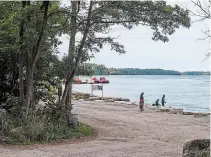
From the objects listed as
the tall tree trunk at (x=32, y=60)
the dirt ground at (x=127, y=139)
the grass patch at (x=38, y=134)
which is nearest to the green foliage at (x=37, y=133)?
the grass patch at (x=38, y=134)

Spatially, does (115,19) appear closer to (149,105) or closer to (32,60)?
(32,60)

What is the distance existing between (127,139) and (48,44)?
4684 millimetres

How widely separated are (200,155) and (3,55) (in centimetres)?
1055

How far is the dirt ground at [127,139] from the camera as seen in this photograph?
11609 mm

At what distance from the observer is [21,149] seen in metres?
12.0

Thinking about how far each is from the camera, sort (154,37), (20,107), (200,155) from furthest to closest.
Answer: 1. (154,37)
2. (20,107)
3. (200,155)

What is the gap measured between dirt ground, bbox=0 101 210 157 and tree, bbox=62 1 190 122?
3.01m

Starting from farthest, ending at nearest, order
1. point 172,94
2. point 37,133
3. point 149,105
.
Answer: point 172,94
point 149,105
point 37,133

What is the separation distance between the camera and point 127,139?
586 inches

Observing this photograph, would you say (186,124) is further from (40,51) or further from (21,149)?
(21,149)

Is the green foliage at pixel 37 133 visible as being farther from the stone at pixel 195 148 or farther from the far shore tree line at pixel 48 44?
the stone at pixel 195 148

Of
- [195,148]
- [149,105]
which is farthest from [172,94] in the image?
[195,148]

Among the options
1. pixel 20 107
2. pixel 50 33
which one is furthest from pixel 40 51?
pixel 20 107

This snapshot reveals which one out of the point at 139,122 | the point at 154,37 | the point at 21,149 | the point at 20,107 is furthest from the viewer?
the point at 139,122
